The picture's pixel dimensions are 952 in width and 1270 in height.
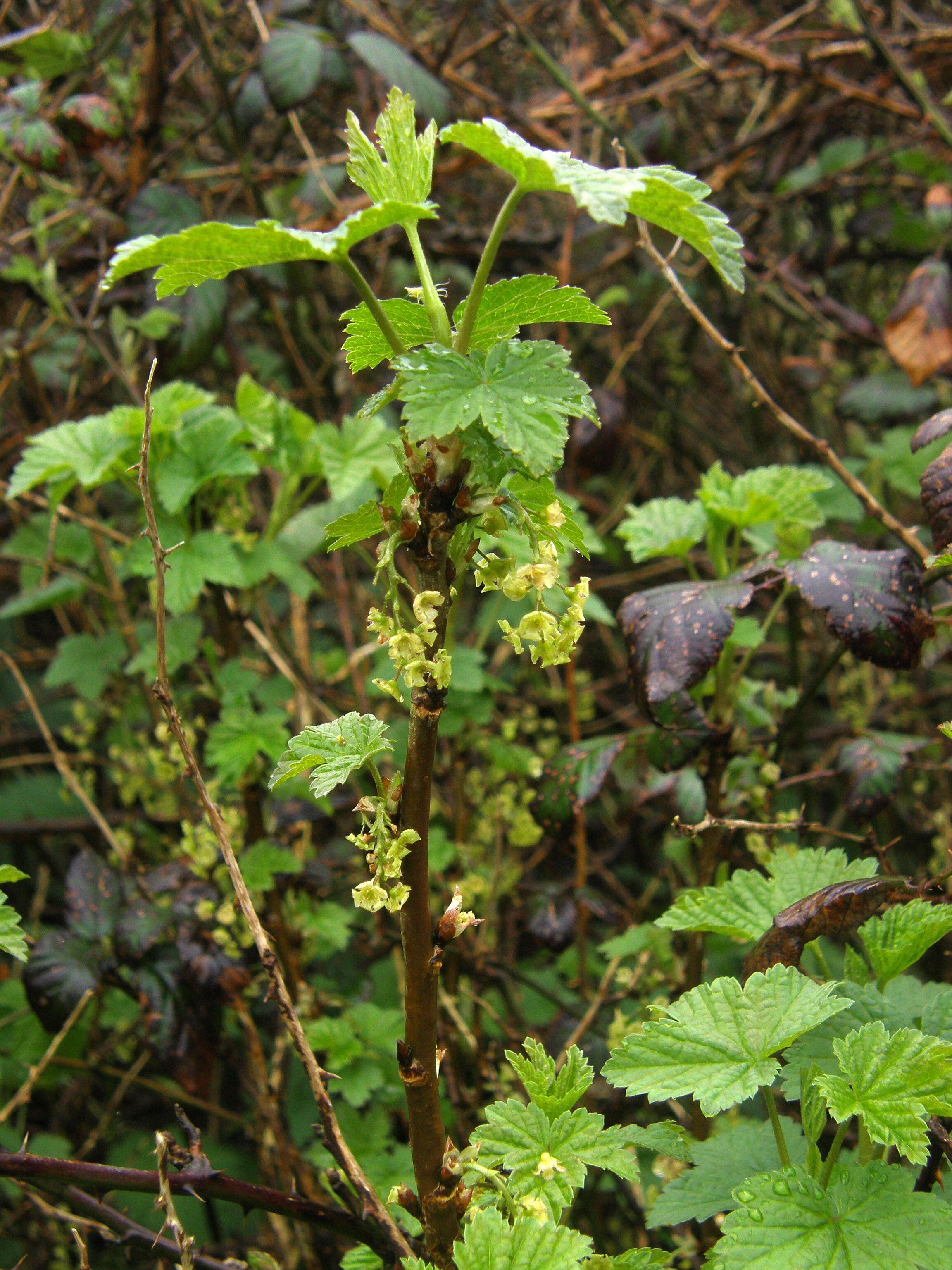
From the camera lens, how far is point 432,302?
0.63 metres

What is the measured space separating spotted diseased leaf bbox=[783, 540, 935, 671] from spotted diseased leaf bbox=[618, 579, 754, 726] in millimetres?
87

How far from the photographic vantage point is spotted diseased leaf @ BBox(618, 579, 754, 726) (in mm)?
1017

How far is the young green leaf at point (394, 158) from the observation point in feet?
2.02

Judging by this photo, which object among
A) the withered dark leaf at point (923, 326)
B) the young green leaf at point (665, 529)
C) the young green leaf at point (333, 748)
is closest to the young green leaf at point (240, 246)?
the young green leaf at point (333, 748)

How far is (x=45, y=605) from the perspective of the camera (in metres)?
1.77

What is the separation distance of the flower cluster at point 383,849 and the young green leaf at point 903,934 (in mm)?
465

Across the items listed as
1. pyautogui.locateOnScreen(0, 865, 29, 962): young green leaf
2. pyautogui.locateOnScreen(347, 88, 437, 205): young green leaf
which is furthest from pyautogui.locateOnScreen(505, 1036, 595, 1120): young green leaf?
pyautogui.locateOnScreen(347, 88, 437, 205): young green leaf

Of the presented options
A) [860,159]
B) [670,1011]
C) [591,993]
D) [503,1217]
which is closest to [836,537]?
[860,159]

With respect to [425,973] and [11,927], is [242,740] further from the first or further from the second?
[425,973]

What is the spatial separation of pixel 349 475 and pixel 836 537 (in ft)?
4.56

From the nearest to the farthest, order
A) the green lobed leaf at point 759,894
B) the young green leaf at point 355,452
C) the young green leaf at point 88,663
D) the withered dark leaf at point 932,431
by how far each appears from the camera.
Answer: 1. the green lobed leaf at point 759,894
2. the withered dark leaf at point 932,431
3. the young green leaf at point 355,452
4. the young green leaf at point 88,663

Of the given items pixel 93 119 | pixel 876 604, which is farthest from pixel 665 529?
pixel 93 119

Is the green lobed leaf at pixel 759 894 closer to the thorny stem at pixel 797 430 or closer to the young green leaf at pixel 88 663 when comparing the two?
the thorny stem at pixel 797 430

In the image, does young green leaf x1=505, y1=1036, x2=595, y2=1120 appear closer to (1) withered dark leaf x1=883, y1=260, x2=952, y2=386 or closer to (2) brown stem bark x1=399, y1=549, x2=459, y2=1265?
(2) brown stem bark x1=399, y1=549, x2=459, y2=1265
